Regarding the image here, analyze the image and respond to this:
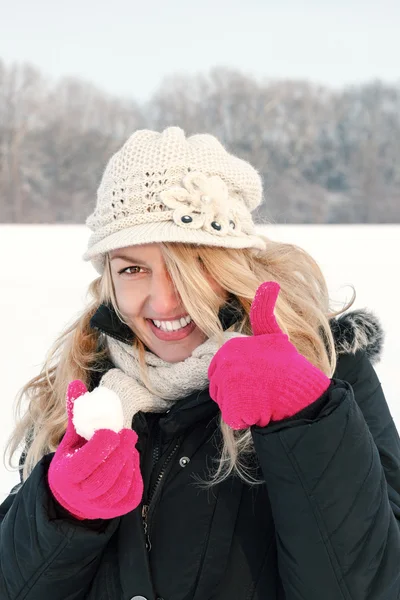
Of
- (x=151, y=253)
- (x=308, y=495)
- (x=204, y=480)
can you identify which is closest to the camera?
(x=308, y=495)

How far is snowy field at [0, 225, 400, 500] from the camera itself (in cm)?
504

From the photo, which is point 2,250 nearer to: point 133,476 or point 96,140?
point 133,476

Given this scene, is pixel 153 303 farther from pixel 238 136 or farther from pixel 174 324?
pixel 238 136

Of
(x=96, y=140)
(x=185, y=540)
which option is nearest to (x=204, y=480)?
(x=185, y=540)

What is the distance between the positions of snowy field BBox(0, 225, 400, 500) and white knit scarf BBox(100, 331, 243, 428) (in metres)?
0.88

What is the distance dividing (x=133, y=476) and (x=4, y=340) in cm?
484

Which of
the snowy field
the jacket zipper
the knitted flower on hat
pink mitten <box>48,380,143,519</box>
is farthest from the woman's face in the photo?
the snowy field

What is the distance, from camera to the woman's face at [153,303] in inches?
67.2

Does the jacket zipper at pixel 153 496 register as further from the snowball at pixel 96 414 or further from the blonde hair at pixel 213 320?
the snowball at pixel 96 414

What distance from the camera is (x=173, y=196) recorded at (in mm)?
1709

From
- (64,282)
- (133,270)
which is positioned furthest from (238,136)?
(133,270)

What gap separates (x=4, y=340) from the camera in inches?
236

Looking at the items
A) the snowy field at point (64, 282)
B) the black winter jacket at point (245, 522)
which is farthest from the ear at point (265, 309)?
the snowy field at point (64, 282)

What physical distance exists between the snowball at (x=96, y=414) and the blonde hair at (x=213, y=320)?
0.96 feet
